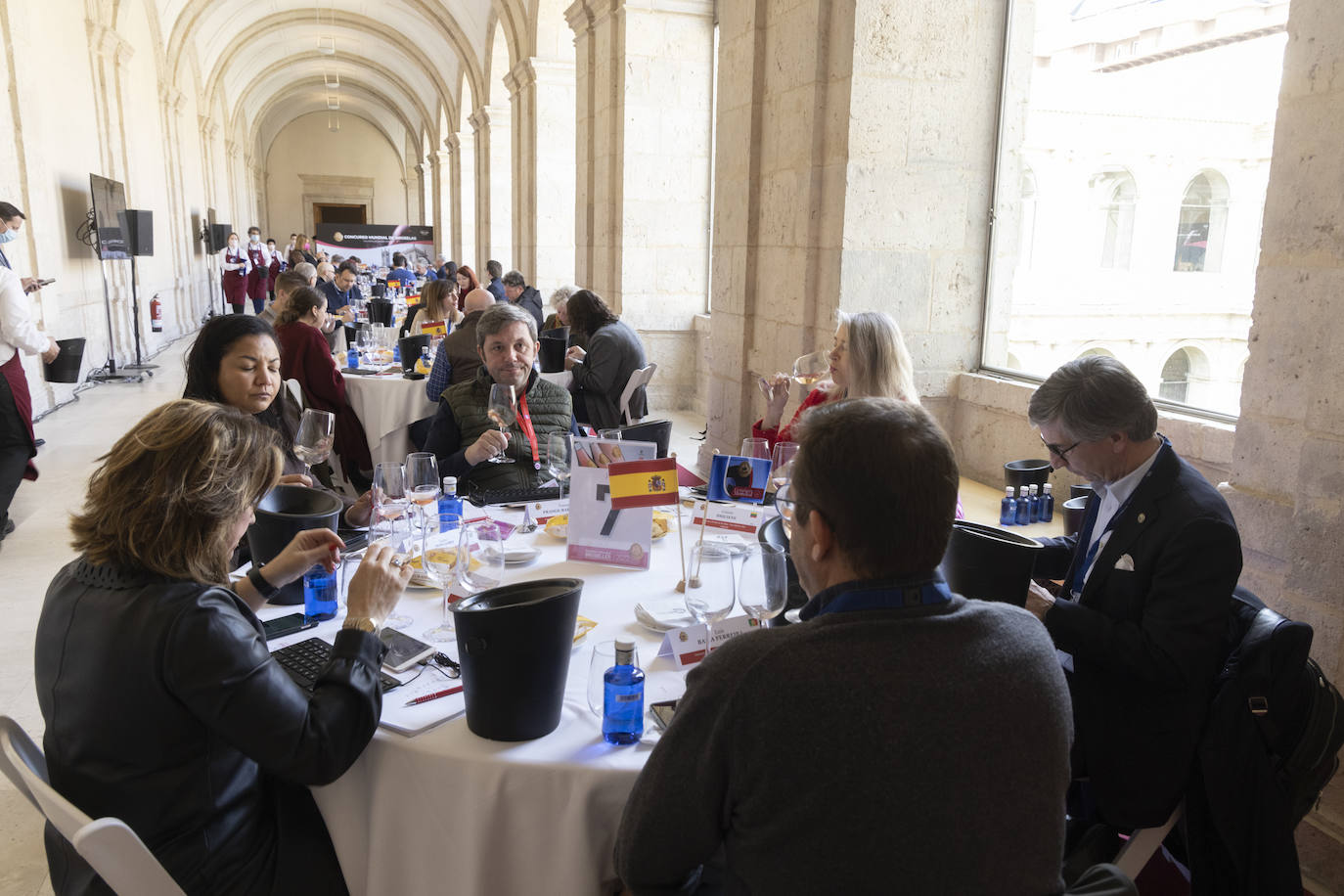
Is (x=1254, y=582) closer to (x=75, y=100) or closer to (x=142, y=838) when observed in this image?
(x=142, y=838)

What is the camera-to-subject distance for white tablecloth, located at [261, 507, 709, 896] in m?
1.58

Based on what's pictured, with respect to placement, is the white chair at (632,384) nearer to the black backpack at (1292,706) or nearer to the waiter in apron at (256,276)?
the black backpack at (1292,706)

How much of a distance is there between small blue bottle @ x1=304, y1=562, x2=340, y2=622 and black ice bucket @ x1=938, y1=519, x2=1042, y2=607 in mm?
1344

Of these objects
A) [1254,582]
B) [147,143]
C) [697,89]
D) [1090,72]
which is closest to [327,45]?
[147,143]

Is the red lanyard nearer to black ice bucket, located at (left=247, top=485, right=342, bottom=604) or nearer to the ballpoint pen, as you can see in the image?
black ice bucket, located at (left=247, top=485, right=342, bottom=604)

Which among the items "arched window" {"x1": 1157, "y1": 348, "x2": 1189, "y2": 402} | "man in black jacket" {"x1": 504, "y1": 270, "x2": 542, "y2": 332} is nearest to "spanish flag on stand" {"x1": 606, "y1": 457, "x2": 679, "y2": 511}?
"arched window" {"x1": 1157, "y1": 348, "x2": 1189, "y2": 402}

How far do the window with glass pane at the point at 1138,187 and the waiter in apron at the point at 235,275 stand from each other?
1504 cm

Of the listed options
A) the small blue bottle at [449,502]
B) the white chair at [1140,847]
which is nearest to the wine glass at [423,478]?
the small blue bottle at [449,502]

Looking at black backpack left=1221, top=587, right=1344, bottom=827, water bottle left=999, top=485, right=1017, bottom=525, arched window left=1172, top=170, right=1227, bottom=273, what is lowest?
water bottle left=999, top=485, right=1017, bottom=525

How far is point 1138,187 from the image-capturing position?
4527 millimetres

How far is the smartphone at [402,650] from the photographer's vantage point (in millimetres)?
1880

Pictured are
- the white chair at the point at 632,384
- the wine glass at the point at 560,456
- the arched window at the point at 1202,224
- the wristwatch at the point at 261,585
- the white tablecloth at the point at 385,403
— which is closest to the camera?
the wristwatch at the point at 261,585

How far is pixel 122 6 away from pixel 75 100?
2899 mm

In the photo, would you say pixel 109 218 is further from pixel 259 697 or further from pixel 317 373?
pixel 259 697
